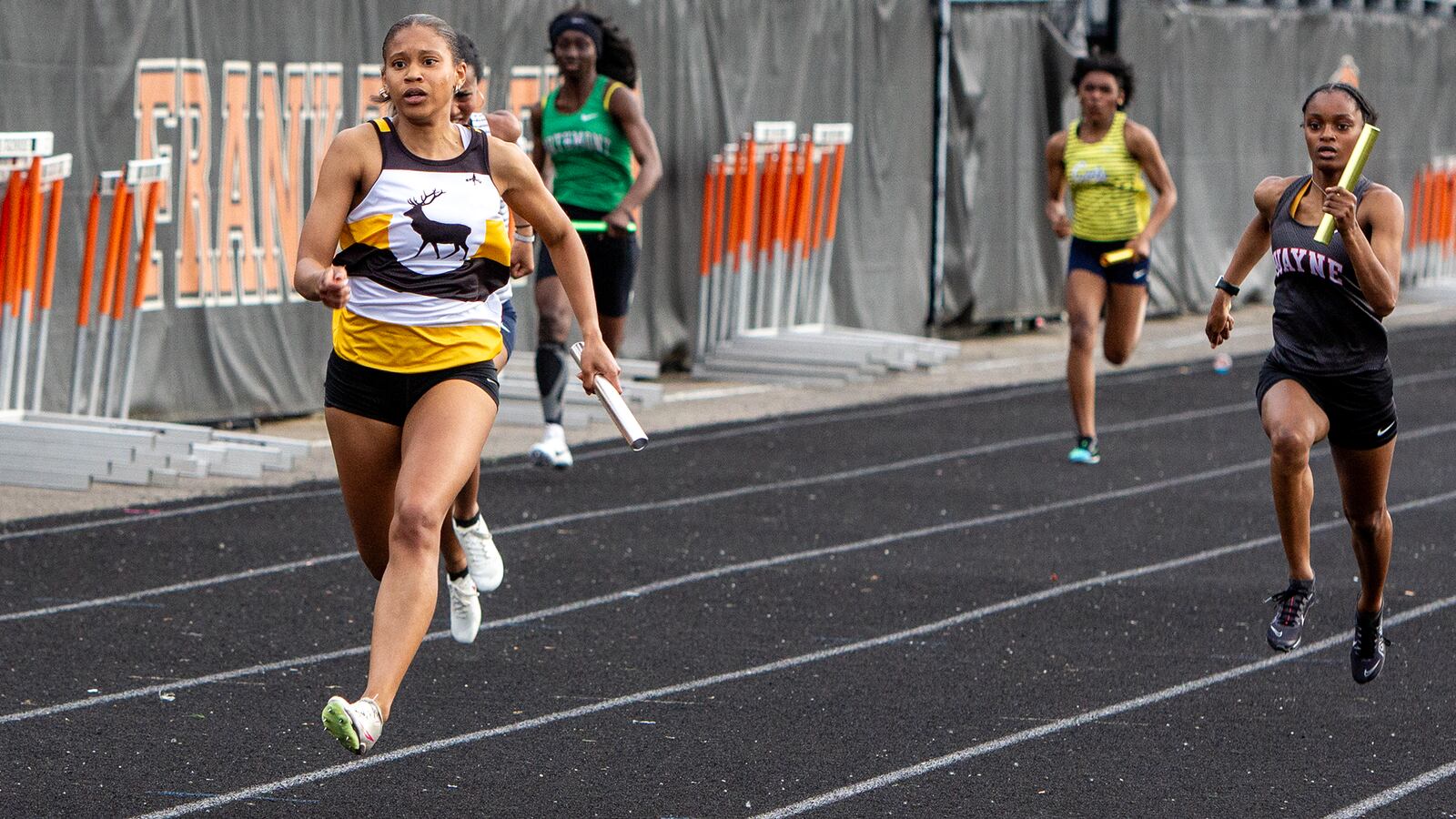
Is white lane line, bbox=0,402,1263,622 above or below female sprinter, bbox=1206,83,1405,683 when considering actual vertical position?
below

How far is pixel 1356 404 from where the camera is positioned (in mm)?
6723

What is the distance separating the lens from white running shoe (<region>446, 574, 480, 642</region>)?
6754 mm

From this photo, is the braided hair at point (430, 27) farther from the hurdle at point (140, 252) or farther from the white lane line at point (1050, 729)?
the hurdle at point (140, 252)

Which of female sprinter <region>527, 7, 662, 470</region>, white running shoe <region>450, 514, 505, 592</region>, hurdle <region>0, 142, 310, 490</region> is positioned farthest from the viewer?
female sprinter <region>527, 7, 662, 470</region>

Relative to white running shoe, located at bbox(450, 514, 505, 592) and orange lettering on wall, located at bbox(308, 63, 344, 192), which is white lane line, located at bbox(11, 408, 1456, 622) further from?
orange lettering on wall, located at bbox(308, 63, 344, 192)

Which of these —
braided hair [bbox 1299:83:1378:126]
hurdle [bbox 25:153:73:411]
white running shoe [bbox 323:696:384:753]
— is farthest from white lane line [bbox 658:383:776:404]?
white running shoe [bbox 323:696:384:753]

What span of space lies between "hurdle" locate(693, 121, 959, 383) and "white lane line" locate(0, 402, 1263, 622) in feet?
8.56

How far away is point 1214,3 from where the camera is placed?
21.4 metres

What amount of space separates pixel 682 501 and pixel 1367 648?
14.1 feet

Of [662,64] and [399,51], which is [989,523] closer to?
[399,51]

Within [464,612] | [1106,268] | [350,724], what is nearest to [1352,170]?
[464,612]

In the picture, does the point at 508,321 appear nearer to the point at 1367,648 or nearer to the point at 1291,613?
the point at 1291,613

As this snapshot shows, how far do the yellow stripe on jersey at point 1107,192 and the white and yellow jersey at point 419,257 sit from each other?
6.55 meters

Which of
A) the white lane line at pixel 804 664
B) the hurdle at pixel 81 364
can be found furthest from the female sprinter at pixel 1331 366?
the hurdle at pixel 81 364
